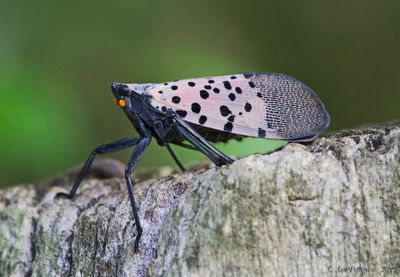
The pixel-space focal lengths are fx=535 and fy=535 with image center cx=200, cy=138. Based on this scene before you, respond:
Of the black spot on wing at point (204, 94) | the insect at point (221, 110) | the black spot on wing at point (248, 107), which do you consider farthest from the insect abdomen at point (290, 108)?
the black spot on wing at point (204, 94)

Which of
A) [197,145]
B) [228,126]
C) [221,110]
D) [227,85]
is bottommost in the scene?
[197,145]

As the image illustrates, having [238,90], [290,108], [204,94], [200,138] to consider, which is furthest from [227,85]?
[200,138]

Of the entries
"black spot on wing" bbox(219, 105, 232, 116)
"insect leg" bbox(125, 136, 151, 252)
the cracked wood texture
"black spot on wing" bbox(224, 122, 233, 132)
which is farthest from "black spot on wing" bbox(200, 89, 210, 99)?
the cracked wood texture

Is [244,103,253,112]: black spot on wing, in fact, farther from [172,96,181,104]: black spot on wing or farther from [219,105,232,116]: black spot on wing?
[172,96,181,104]: black spot on wing

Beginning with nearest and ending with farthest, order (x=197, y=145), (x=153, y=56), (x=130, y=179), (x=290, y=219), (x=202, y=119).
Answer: (x=290, y=219), (x=130, y=179), (x=197, y=145), (x=202, y=119), (x=153, y=56)

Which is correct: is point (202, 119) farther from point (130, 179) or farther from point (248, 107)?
point (130, 179)

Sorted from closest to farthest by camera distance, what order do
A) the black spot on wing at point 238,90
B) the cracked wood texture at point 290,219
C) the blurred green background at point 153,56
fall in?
1. the cracked wood texture at point 290,219
2. the black spot on wing at point 238,90
3. the blurred green background at point 153,56

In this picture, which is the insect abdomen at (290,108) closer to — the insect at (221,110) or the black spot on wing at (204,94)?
the insect at (221,110)
